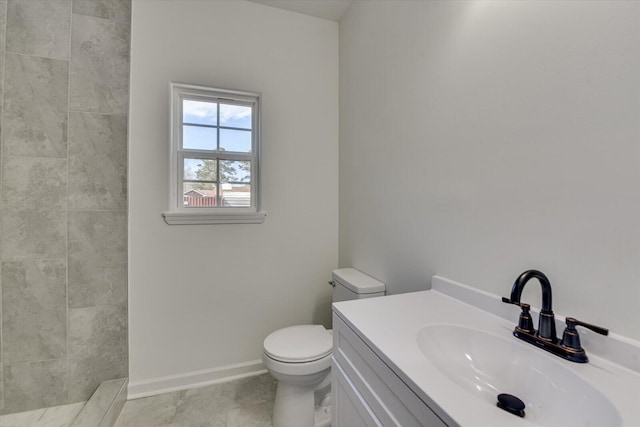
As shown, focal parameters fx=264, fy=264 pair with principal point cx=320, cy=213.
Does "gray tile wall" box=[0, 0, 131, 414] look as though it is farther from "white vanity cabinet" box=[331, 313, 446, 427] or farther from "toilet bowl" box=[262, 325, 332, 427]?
"white vanity cabinet" box=[331, 313, 446, 427]

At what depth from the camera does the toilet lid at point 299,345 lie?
1.35 metres

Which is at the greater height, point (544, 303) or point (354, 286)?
point (544, 303)

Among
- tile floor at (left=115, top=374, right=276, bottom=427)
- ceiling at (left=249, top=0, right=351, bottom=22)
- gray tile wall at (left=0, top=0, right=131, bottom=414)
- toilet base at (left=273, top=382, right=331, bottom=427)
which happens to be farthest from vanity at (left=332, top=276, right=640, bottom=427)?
ceiling at (left=249, top=0, right=351, bottom=22)

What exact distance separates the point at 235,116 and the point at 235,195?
594mm

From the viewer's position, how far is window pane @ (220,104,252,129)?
1.95 metres

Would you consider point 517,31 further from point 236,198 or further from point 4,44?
point 4,44

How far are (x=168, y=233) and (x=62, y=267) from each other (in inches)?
23.9

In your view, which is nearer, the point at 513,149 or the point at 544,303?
the point at 544,303

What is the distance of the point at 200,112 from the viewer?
6.20 ft

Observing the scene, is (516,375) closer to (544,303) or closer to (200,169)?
(544,303)

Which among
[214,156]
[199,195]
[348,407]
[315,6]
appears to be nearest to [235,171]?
[214,156]

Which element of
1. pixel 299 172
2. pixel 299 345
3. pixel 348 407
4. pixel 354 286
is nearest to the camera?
pixel 348 407

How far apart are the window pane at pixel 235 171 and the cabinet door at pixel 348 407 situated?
4.75ft

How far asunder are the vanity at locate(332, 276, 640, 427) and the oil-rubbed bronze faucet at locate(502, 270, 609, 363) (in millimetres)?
22
